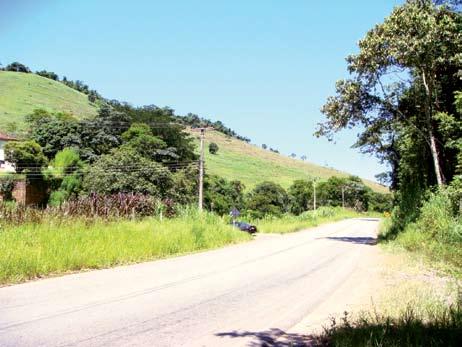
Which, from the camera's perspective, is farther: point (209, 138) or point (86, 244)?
point (209, 138)

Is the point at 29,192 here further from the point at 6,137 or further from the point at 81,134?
the point at 6,137

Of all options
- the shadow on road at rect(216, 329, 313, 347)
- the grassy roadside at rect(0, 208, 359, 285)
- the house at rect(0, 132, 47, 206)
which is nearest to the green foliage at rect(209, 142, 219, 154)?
the house at rect(0, 132, 47, 206)

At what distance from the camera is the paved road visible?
20.9ft

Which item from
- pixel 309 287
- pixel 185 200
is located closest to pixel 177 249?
pixel 309 287

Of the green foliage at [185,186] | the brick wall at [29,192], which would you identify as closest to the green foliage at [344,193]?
the green foliage at [185,186]

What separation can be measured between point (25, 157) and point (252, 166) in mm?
75244

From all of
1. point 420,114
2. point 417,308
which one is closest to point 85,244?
point 417,308

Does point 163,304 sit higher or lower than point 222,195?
lower

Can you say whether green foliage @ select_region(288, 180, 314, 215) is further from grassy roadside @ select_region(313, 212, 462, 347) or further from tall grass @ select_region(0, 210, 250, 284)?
grassy roadside @ select_region(313, 212, 462, 347)

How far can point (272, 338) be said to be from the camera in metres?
6.53

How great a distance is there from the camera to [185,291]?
384 inches

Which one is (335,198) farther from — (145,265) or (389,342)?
(389,342)

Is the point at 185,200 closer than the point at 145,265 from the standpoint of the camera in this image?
No

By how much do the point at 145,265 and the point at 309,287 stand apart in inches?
202
